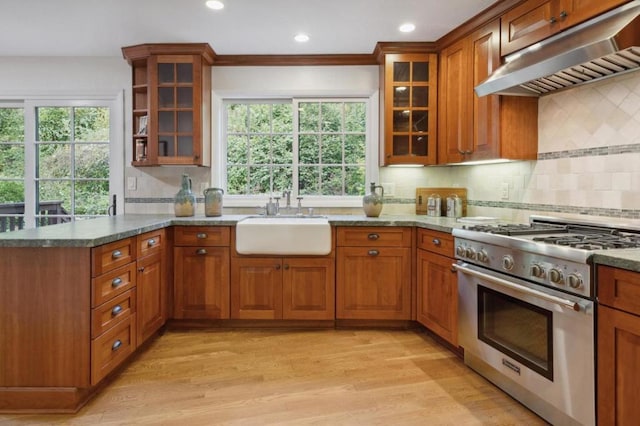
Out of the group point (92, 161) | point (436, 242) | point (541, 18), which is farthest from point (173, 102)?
point (541, 18)

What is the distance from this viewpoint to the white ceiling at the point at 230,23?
102 inches

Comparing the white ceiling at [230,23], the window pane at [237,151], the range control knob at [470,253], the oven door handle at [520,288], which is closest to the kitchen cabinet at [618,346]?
the oven door handle at [520,288]

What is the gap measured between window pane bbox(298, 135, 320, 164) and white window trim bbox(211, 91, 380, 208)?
359mm

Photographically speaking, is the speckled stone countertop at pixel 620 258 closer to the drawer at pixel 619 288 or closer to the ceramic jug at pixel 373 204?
the drawer at pixel 619 288

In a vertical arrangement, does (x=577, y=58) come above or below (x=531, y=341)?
above

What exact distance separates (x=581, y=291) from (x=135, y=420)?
205 cm

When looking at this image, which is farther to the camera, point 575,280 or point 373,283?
point 373,283

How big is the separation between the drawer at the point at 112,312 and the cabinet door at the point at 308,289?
108 centimetres

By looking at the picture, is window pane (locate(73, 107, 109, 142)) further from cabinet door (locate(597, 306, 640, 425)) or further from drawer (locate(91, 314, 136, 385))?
cabinet door (locate(597, 306, 640, 425))

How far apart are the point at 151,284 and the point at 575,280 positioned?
8.04ft

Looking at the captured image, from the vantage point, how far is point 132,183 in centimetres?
359

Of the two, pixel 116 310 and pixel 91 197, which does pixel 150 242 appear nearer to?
pixel 116 310

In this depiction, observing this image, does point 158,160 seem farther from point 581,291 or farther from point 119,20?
point 581,291

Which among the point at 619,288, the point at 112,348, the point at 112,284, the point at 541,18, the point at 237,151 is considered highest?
the point at 541,18
